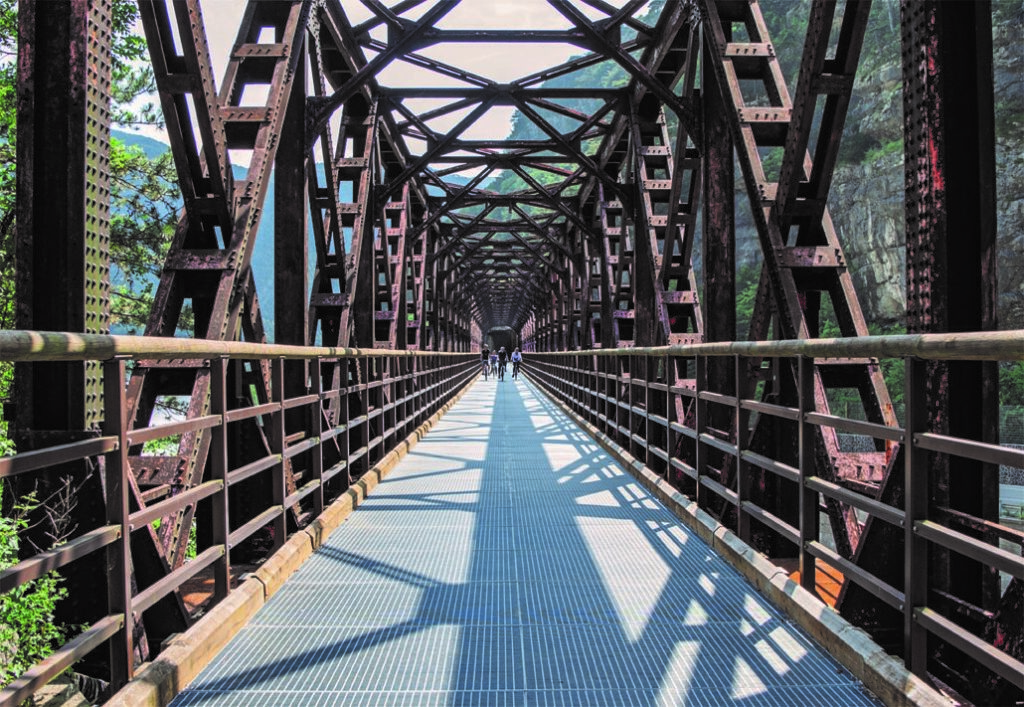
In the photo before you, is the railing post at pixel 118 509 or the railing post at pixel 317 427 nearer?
the railing post at pixel 118 509

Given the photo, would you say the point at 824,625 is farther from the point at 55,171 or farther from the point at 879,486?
the point at 55,171

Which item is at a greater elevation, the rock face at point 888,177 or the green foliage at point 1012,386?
the rock face at point 888,177

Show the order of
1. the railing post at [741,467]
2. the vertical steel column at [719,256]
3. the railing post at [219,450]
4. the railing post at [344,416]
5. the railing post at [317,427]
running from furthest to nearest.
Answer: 1. the vertical steel column at [719,256]
2. the railing post at [344,416]
3. the railing post at [317,427]
4. the railing post at [741,467]
5. the railing post at [219,450]


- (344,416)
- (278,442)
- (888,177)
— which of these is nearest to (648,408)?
(344,416)

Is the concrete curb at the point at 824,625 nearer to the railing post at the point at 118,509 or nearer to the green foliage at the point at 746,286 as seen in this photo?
the railing post at the point at 118,509

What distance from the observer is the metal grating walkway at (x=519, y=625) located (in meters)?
2.70

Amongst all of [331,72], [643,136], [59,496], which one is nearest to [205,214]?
[59,496]

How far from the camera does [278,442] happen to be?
4113 millimetres

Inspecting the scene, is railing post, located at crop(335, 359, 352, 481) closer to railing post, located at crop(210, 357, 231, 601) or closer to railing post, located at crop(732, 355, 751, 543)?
railing post, located at crop(210, 357, 231, 601)

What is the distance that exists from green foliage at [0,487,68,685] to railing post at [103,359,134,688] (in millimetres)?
358

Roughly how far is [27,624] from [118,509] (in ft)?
2.00

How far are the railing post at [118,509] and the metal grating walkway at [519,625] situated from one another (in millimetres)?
Result: 381

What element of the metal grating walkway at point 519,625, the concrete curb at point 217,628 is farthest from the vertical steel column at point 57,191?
the metal grating walkway at point 519,625

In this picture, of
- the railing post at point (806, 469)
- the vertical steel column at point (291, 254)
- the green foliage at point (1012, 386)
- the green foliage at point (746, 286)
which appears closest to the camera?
the railing post at point (806, 469)
